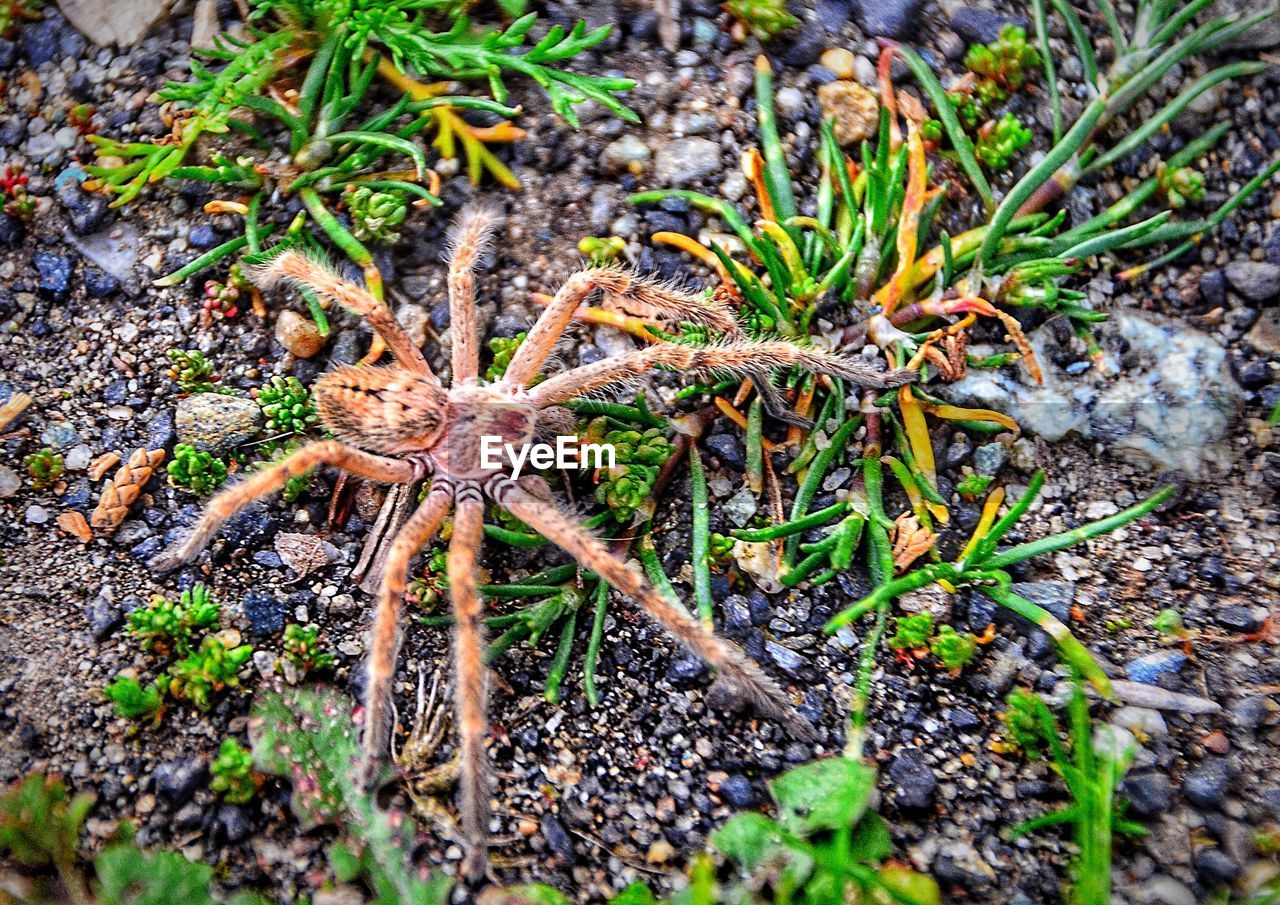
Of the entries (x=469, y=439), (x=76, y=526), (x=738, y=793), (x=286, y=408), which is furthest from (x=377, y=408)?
(x=738, y=793)

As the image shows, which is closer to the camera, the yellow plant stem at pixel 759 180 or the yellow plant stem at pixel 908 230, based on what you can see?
the yellow plant stem at pixel 908 230

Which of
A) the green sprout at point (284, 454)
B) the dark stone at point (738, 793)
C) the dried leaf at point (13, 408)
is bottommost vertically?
the dried leaf at point (13, 408)

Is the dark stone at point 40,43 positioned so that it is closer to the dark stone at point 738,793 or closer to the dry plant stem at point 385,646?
the dry plant stem at point 385,646

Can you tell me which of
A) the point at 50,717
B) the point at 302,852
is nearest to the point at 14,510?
the point at 50,717

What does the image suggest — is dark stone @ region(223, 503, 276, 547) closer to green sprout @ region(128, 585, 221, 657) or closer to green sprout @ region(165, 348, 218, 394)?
green sprout @ region(128, 585, 221, 657)

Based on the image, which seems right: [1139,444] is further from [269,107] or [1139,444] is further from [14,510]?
[14,510]

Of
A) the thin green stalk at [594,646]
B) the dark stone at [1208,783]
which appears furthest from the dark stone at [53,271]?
the dark stone at [1208,783]

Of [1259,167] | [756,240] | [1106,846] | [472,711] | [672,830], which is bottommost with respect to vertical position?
[672,830]

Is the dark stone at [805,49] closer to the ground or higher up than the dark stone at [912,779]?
higher up
